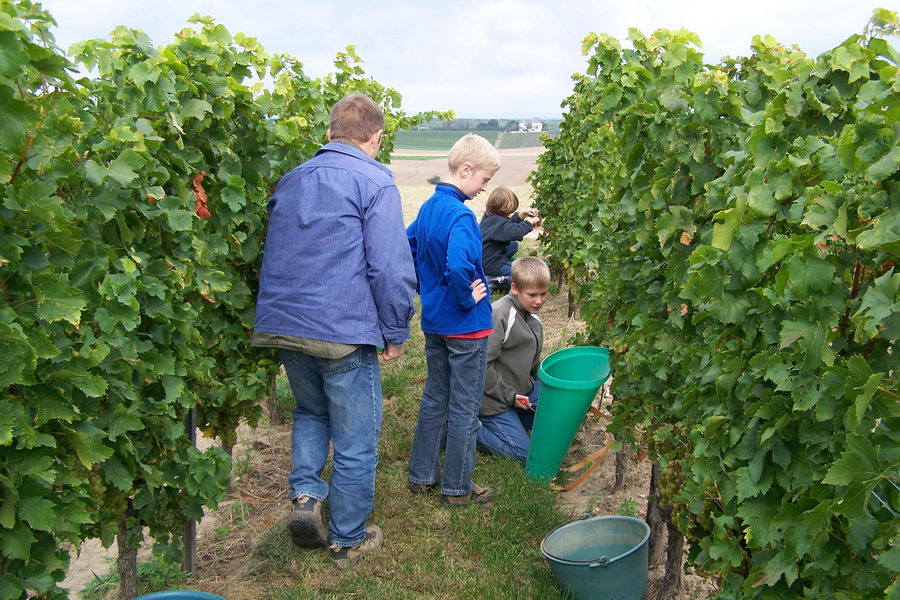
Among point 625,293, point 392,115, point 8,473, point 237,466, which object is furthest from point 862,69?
point 392,115

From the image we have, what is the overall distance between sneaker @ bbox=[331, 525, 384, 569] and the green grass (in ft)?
0.13

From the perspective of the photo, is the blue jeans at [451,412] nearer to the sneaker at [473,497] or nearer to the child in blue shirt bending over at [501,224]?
the sneaker at [473,497]

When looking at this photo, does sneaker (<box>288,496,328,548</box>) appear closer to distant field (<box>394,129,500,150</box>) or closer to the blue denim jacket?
the blue denim jacket

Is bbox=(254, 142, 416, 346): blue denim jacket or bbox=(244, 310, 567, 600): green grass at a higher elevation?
bbox=(254, 142, 416, 346): blue denim jacket

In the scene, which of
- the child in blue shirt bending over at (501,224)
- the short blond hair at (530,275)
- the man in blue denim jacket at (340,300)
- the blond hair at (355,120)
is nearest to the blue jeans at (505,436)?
the short blond hair at (530,275)

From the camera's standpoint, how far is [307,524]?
3.46 m

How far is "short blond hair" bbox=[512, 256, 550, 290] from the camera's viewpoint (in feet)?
14.8

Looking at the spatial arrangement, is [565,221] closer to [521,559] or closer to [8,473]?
[521,559]

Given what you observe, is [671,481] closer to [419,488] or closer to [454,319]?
[454,319]

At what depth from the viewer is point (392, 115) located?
744cm

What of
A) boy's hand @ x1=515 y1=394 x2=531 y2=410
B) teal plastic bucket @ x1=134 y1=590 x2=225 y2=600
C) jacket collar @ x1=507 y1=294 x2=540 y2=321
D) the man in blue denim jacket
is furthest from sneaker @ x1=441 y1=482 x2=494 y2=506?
teal plastic bucket @ x1=134 y1=590 x2=225 y2=600

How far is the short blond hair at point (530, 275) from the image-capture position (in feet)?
14.8

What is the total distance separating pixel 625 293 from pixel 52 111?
2368 mm

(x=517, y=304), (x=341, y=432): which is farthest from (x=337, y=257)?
(x=517, y=304)
